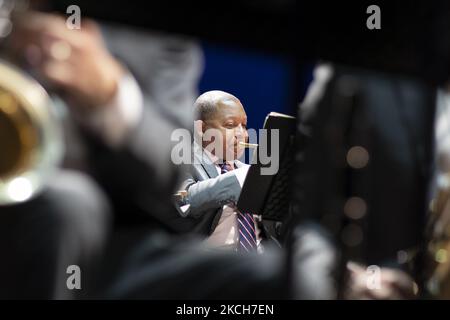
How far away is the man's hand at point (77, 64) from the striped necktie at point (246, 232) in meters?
0.44

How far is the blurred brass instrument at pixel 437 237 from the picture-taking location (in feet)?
7.23

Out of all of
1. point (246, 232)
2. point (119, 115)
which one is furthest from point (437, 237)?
point (119, 115)

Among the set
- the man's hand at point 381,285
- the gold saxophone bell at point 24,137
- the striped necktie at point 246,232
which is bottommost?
the man's hand at point 381,285

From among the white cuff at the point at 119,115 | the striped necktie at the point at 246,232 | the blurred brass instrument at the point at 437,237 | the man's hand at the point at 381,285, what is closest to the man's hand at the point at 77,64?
the white cuff at the point at 119,115

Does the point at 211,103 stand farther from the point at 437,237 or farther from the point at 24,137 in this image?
the point at 437,237

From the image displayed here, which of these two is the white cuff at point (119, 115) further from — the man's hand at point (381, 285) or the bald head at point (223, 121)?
the man's hand at point (381, 285)

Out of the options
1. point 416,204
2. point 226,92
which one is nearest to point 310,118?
point 226,92

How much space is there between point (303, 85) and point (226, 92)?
0.93 feet

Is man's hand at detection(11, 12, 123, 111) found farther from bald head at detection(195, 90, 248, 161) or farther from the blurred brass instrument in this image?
the blurred brass instrument

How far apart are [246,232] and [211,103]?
394 millimetres

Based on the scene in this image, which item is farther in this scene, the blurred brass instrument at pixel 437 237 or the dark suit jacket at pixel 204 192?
the blurred brass instrument at pixel 437 237

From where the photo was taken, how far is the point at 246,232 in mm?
2066

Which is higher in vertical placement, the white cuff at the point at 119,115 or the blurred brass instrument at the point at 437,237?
the white cuff at the point at 119,115
